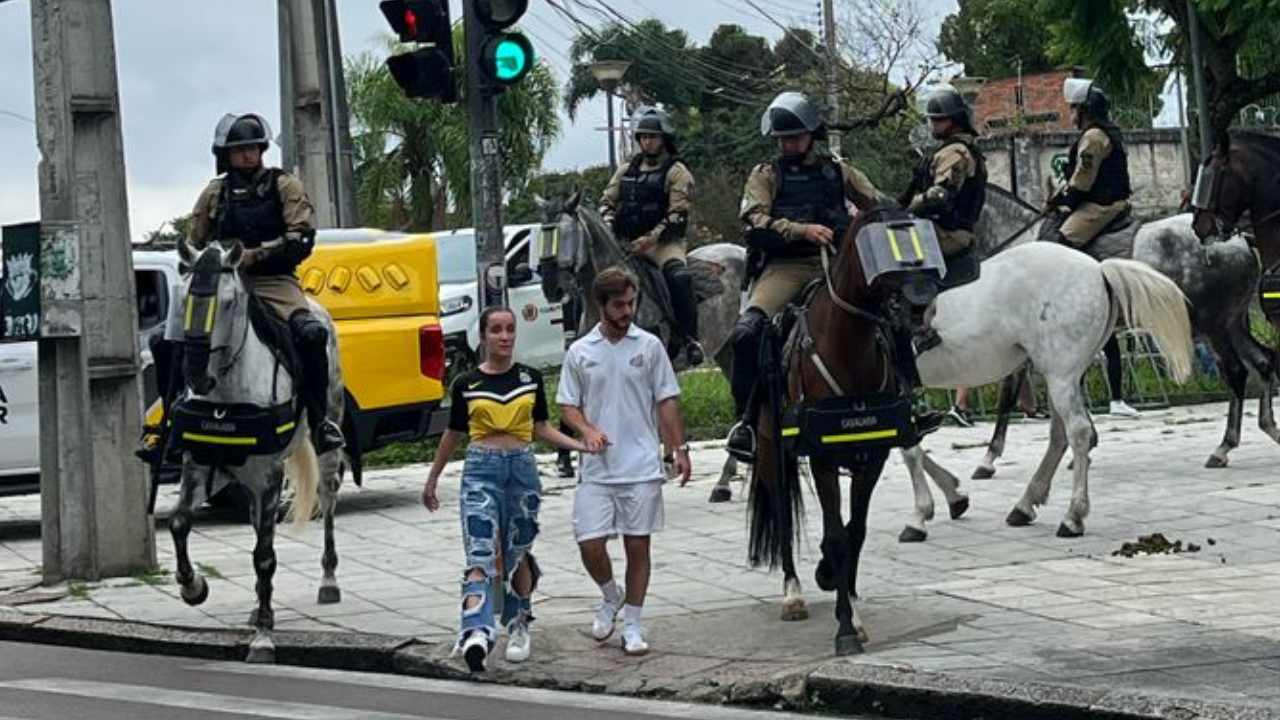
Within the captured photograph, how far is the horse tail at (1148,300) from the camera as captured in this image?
14648 mm

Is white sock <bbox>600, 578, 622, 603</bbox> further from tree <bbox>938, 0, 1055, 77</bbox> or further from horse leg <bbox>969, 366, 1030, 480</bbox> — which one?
tree <bbox>938, 0, 1055, 77</bbox>

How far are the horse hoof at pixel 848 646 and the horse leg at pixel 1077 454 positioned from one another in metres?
3.93

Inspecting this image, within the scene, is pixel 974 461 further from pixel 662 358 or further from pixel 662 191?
pixel 662 358

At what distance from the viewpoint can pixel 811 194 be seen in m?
12.3

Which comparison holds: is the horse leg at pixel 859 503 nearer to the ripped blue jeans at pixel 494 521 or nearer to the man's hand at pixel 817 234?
the man's hand at pixel 817 234

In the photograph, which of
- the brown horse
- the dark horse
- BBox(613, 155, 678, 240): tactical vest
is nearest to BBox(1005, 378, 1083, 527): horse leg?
the dark horse

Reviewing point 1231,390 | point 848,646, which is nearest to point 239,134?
point 848,646

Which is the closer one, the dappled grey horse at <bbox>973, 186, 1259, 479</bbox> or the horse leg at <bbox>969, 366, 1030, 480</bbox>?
the horse leg at <bbox>969, 366, 1030, 480</bbox>

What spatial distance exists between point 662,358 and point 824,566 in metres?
1.53

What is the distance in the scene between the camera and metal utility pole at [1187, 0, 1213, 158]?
25.8m

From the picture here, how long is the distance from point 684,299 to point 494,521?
254 inches

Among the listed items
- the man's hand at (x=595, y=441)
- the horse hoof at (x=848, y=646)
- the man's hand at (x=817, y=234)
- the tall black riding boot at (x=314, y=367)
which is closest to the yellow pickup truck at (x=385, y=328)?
the tall black riding boot at (x=314, y=367)

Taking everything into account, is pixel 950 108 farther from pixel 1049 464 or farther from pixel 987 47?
pixel 987 47

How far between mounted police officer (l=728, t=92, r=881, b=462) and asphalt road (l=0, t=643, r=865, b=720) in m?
2.47
